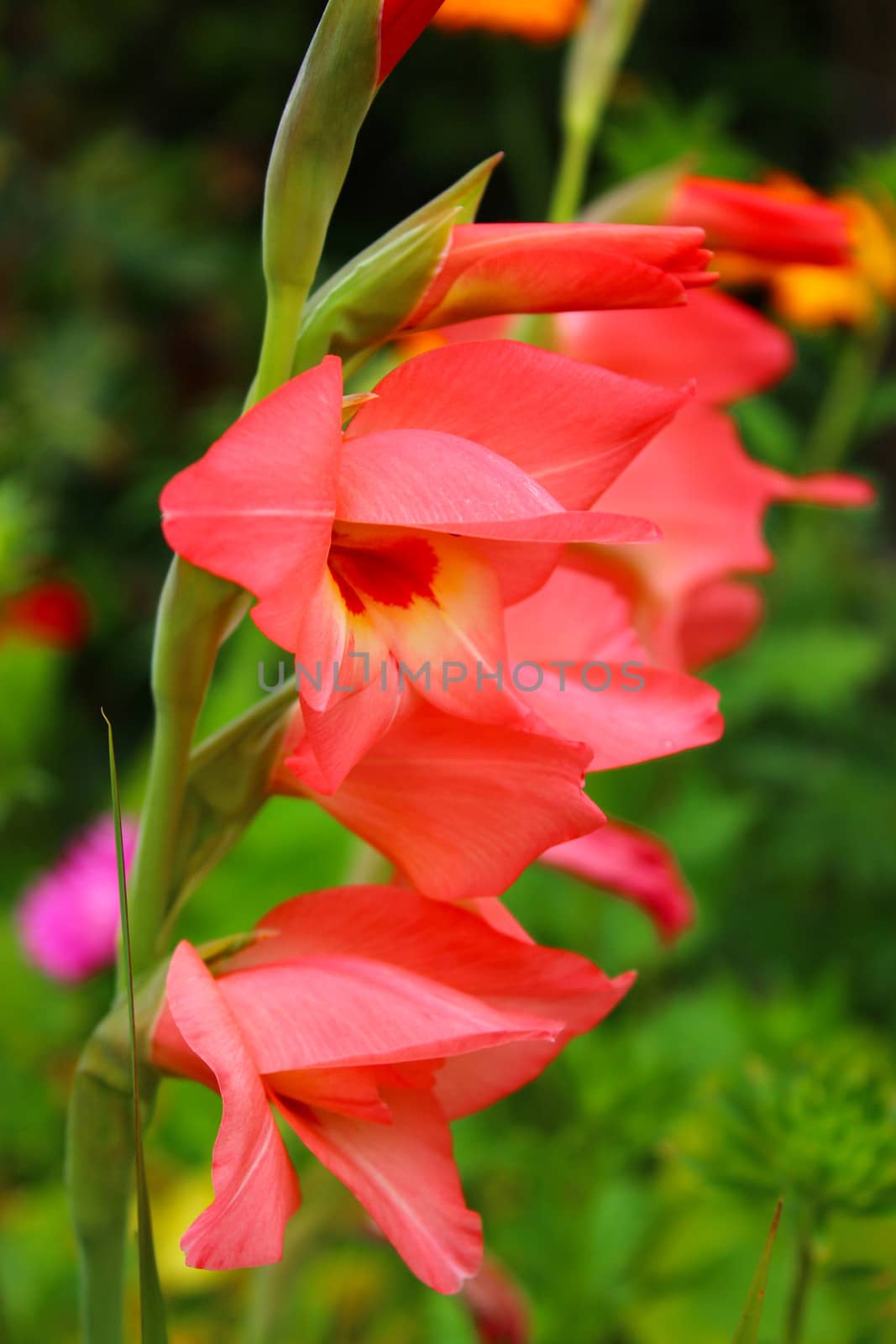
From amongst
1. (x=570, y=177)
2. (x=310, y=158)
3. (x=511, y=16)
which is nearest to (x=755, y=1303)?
(x=310, y=158)

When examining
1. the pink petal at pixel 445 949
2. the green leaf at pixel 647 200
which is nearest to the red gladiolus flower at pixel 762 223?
the green leaf at pixel 647 200

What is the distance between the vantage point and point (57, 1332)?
2.93ft

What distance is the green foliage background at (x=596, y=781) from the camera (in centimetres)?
77

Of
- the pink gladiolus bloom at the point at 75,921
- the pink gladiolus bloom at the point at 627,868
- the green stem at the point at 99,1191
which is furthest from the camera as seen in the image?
the pink gladiolus bloom at the point at 75,921

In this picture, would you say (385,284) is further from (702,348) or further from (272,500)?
(702,348)

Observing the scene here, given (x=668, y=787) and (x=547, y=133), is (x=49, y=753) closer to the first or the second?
(x=668, y=787)

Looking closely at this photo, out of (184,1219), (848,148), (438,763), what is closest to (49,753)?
(184,1219)

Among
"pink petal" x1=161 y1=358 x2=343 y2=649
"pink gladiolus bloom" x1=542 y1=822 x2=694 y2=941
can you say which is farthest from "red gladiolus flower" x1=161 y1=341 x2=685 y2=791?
"pink gladiolus bloom" x1=542 y1=822 x2=694 y2=941

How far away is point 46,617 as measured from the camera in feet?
4.32

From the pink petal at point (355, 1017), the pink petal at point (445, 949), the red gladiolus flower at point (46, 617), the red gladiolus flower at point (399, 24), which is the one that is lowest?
the red gladiolus flower at point (46, 617)

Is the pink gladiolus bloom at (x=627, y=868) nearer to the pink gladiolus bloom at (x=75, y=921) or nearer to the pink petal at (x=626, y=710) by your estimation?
the pink petal at (x=626, y=710)

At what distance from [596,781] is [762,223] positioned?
63cm

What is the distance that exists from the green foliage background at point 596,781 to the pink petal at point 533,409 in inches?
13.0

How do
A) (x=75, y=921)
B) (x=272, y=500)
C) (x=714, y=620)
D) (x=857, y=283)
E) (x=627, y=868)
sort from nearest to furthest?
1. (x=272, y=500)
2. (x=627, y=868)
3. (x=714, y=620)
4. (x=75, y=921)
5. (x=857, y=283)
